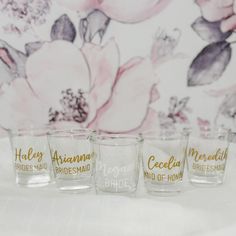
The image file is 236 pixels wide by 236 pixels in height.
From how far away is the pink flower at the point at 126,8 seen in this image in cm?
116

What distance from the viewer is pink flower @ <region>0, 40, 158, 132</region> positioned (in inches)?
46.7

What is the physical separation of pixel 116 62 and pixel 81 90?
0.32 feet

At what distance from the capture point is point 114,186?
2.96ft

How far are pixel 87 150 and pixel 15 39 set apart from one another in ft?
1.15

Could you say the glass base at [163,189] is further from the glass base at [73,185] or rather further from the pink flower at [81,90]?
the pink flower at [81,90]

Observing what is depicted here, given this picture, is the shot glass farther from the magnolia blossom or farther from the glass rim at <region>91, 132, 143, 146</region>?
the magnolia blossom

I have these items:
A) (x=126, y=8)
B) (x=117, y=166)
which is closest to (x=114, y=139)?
(x=117, y=166)

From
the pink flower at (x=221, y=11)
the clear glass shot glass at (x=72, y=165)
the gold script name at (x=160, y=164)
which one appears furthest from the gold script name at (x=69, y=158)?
the pink flower at (x=221, y=11)

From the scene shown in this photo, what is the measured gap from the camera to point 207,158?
985 millimetres

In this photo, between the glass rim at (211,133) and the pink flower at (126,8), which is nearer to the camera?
the glass rim at (211,133)

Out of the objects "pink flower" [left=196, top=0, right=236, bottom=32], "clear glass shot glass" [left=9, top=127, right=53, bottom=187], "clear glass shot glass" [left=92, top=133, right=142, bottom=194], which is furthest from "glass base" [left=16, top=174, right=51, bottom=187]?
"pink flower" [left=196, top=0, right=236, bottom=32]

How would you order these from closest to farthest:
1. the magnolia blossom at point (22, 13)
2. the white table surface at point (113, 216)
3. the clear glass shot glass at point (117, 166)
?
the white table surface at point (113, 216)
the clear glass shot glass at point (117, 166)
the magnolia blossom at point (22, 13)

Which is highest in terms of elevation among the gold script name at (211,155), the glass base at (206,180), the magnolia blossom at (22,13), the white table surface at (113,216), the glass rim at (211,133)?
the magnolia blossom at (22,13)

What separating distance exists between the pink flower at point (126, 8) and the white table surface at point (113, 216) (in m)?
0.45
